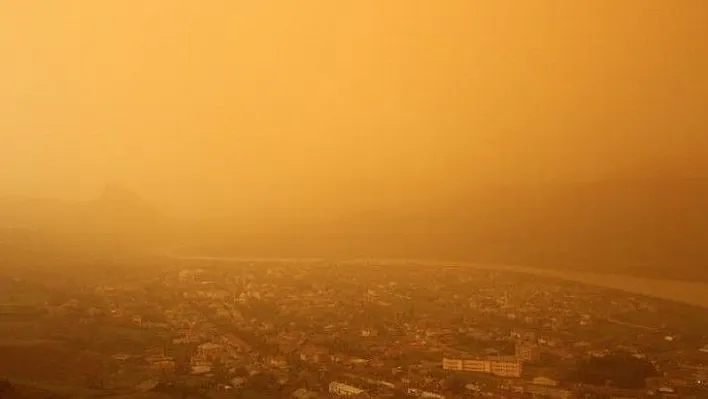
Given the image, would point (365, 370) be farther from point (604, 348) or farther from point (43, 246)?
point (43, 246)

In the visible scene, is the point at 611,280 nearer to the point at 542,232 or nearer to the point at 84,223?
the point at 542,232

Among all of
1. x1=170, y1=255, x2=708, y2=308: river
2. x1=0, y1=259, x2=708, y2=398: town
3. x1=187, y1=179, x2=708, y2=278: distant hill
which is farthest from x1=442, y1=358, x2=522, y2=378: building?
x1=187, y1=179, x2=708, y2=278: distant hill

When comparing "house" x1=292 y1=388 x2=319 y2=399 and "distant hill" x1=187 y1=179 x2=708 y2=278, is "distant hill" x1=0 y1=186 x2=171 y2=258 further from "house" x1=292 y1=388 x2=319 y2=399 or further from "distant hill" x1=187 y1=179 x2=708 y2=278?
"house" x1=292 y1=388 x2=319 y2=399

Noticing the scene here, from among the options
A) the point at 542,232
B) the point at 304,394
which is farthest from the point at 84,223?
the point at 304,394

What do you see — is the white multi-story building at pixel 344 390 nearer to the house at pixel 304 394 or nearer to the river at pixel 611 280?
the house at pixel 304 394

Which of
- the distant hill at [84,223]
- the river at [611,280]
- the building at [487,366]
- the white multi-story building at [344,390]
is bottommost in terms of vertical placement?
the white multi-story building at [344,390]

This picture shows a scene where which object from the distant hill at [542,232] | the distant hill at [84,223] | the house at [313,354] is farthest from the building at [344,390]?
the distant hill at [542,232]
